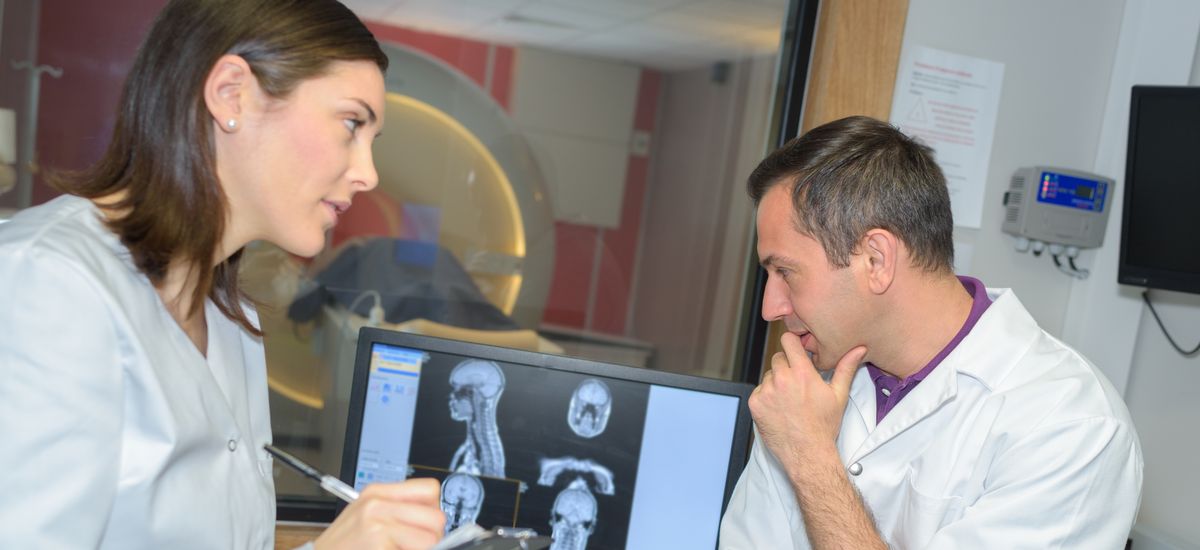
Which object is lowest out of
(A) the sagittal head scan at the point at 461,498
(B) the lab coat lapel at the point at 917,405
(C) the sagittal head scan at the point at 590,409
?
(A) the sagittal head scan at the point at 461,498

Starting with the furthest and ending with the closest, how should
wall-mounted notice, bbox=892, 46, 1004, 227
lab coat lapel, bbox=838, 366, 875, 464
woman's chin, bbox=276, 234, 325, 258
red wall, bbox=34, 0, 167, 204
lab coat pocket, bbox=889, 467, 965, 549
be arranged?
wall-mounted notice, bbox=892, 46, 1004, 227 → red wall, bbox=34, 0, 167, 204 → lab coat lapel, bbox=838, 366, 875, 464 → lab coat pocket, bbox=889, 467, 965, 549 → woman's chin, bbox=276, 234, 325, 258

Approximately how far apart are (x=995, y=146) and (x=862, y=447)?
3.27ft

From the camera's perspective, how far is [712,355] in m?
2.61

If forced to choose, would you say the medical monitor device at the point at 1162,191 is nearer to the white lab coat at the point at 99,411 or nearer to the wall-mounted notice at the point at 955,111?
the wall-mounted notice at the point at 955,111

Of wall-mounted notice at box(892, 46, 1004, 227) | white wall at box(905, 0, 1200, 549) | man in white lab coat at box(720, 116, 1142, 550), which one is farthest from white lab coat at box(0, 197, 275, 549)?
white wall at box(905, 0, 1200, 549)

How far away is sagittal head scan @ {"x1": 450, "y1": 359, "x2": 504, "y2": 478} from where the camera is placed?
A: 138cm

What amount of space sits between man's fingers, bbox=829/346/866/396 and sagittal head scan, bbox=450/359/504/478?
50 centimetres

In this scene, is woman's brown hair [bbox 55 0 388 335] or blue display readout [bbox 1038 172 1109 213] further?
blue display readout [bbox 1038 172 1109 213]

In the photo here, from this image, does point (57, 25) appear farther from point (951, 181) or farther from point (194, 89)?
point (951, 181)

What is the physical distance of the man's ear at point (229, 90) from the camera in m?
0.96

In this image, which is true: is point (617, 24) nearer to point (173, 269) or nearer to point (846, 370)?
point (846, 370)

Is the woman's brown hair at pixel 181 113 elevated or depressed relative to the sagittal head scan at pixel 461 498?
elevated

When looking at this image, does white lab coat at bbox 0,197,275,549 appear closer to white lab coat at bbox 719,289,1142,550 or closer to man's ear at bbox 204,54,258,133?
man's ear at bbox 204,54,258,133

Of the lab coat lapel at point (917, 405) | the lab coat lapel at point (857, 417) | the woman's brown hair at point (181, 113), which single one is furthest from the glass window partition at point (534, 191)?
the woman's brown hair at point (181, 113)
